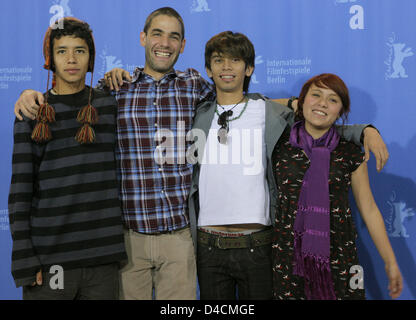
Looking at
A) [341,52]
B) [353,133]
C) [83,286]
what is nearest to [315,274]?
[353,133]

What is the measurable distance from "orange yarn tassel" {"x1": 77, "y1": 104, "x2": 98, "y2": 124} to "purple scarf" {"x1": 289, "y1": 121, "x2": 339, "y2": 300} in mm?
888

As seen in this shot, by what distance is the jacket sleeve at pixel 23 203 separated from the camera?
4.64 feet

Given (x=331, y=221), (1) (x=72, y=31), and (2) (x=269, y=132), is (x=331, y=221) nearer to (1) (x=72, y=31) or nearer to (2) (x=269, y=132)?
(2) (x=269, y=132)

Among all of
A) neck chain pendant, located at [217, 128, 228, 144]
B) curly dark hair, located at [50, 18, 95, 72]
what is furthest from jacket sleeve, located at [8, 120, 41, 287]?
neck chain pendant, located at [217, 128, 228, 144]

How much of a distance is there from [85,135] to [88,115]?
85 mm

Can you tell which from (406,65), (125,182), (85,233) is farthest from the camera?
(406,65)

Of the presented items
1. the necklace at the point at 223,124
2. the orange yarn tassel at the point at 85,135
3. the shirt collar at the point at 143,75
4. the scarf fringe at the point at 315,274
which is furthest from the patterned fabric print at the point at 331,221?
the orange yarn tassel at the point at 85,135

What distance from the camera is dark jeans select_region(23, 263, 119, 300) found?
1.46 meters

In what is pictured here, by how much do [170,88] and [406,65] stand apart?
4.84ft

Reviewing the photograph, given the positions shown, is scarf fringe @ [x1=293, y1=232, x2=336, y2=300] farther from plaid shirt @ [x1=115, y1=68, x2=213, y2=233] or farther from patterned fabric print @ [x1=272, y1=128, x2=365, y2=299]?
plaid shirt @ [x1=115, y1=68, x2=213, y2=233]

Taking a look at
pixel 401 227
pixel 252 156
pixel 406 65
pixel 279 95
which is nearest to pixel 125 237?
pixel 252 156

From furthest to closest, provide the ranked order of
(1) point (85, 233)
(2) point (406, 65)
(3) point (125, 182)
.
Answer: (2) point (406, 65) < (3) point (125, 182) < (1) point (85, 233)

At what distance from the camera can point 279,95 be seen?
2387 millimetres
